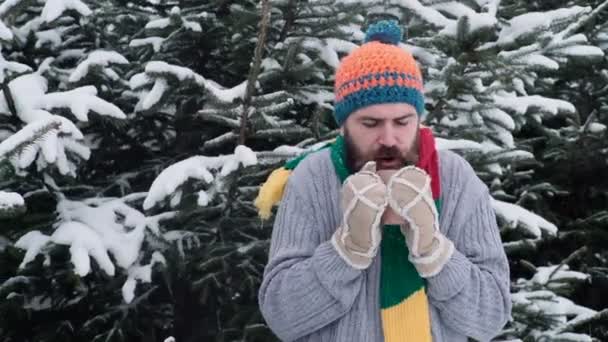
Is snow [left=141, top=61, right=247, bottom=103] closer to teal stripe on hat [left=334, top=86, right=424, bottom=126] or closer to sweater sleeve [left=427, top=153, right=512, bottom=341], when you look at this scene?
teal stripe on hat [left=334, top=86, right=424, bottom=126]

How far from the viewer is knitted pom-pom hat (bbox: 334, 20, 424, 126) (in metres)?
1.94

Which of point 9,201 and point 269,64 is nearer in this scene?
point 9,201

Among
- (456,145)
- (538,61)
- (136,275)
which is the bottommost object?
(136,275)

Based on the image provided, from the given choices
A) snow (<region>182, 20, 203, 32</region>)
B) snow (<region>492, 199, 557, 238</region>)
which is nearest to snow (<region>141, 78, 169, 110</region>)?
snow (<region>182, 20, 203, 32</region>)

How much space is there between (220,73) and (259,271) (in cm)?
116

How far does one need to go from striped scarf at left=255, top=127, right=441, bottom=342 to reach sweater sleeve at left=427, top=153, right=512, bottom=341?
0.05 metres

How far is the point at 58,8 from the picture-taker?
131 inches

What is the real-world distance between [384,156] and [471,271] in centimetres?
40

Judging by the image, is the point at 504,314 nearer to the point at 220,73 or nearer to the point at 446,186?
the point at 446,186

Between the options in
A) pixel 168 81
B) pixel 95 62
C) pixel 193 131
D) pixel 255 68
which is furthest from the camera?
pixel 193 131

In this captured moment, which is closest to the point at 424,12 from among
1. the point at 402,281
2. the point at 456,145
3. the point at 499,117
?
the point at 499,117

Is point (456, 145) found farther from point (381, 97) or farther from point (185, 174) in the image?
point (381, 97)

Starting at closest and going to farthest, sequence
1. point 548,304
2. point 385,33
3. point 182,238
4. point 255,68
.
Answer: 1. point 385,33
2. point 255,68
3. point 182,238
4. point 548,304

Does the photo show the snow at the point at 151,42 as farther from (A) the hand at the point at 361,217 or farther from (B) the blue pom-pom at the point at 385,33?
(A) the hand at the point at 361,217
